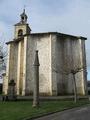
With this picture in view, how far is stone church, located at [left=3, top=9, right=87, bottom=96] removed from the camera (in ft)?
173

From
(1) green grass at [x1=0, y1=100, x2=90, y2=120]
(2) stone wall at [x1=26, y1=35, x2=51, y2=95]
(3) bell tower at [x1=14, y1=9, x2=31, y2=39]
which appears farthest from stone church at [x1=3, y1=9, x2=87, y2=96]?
(1) green grass at [x1=0, y1=100, x2=90, y2=120]

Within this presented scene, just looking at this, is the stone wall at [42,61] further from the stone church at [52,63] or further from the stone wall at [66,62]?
the stone wall at [66,62]

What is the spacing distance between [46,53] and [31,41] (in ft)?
14.2

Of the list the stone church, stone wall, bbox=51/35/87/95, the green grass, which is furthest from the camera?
stone wall, bbox=51/35/87/95

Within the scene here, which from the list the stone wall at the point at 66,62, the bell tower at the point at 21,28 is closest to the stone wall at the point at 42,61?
the stone wall at the point at 66,62

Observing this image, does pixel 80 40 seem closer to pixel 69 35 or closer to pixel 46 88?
pixel 69 35

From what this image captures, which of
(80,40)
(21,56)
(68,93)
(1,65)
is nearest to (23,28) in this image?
(21,56)

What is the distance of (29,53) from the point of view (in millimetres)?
55156

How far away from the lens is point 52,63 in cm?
5309

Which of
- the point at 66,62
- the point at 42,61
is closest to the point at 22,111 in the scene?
the point at 42,61

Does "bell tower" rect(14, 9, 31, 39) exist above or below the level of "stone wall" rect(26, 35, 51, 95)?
above

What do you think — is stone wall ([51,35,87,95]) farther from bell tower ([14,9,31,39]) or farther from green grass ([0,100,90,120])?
green grass ([0,100,90,120])

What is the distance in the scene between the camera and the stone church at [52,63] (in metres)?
52.7

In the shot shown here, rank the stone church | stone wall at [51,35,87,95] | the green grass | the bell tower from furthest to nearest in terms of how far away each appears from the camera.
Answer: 1. the bell tower
2. stone wall at [51,35,87,95]
3. the stone church
4. the green grass
